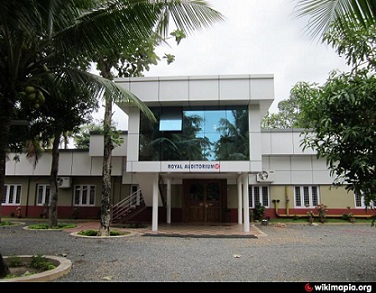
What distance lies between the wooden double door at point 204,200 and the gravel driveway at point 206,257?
578 cm

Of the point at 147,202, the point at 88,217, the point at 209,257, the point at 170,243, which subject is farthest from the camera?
the point at 88,217

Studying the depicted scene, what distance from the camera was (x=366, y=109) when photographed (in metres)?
5.41

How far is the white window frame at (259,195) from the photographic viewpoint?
19141 mm

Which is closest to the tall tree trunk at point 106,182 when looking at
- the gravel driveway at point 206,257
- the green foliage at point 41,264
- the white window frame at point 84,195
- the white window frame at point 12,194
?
the gravel driveway at point 206,257

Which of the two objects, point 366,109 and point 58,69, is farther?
point 58,69

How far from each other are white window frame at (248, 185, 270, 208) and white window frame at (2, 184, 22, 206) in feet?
48.0

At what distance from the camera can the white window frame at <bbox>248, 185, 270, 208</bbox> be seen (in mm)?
19141

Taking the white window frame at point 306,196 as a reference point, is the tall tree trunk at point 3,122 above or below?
above

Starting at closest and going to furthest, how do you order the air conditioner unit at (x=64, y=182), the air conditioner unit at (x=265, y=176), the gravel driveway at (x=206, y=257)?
the gravel driveway at (x=206, y=257) < the air conditioner unit at (x=265, y=176) < the air conditioner unit at (x=64, y=182)

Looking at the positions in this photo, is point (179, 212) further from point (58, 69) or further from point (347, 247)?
point (58, 69)

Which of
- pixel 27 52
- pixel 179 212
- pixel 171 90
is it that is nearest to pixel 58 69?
pixel 27 52

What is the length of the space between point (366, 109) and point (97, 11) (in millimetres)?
4909

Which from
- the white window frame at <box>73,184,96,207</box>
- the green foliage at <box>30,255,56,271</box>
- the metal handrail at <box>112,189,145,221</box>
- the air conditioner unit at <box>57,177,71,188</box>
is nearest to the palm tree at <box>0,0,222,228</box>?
the green foliage at <box>30,255,56,271</box>

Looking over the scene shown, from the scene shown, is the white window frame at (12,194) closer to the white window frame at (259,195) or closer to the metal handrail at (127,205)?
the metal handrail at (127,205)
